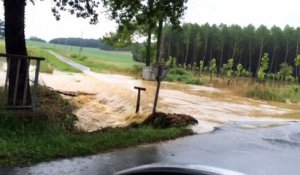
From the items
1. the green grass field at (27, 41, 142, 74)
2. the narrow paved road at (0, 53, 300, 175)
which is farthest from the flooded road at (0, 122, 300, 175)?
the green grass field at (27, 41, 142, 74)

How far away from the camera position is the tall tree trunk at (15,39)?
11539 millimetres

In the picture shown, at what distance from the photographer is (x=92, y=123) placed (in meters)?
16.7

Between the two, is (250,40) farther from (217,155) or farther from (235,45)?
(217,155)

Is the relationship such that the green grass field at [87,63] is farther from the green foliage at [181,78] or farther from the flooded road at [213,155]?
the flooded road at [213,155]

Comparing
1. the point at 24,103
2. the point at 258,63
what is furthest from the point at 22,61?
the point at 258,63

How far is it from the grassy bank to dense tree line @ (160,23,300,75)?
3175 inches

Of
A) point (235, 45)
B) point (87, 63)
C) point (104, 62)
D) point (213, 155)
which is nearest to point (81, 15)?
point (213, 155)

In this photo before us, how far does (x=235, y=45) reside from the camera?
9669 cm

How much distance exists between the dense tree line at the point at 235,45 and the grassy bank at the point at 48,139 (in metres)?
80.6

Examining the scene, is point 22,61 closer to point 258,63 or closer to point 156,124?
point 156,124

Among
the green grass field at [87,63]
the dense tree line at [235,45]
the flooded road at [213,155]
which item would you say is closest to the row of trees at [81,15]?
the flooded road at [213,155]

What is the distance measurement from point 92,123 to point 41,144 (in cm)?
742

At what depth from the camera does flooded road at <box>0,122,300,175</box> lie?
8.46m

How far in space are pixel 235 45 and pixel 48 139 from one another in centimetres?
8923
